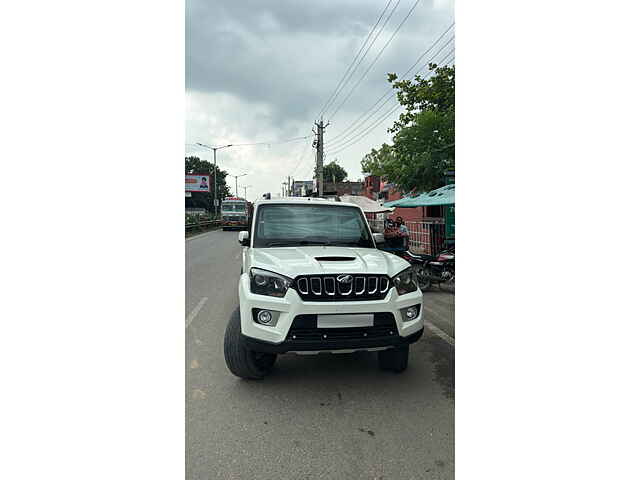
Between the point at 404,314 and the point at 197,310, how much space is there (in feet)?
13.3

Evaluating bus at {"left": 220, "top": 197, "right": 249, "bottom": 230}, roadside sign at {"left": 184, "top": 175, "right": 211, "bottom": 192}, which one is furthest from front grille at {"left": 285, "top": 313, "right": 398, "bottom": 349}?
roadside sign at {"left": 184, "top": 175, "right": 211, "bottom": 192}

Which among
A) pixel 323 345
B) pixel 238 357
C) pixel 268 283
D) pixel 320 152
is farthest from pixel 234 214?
pixel 323 345

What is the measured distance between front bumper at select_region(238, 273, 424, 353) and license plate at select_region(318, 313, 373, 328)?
4 cm

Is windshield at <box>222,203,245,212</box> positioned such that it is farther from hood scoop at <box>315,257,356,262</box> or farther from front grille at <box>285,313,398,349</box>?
front grille at <box>285,313,398,349</box>

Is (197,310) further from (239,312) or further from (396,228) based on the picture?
(396,228)

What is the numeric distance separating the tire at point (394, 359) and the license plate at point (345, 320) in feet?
2.41

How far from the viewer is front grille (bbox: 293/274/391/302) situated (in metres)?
3.24

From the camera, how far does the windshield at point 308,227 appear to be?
4.38m

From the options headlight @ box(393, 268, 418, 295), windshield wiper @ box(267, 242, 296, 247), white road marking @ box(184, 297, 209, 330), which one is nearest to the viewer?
headlight @ box(393, 268, 418, 295)

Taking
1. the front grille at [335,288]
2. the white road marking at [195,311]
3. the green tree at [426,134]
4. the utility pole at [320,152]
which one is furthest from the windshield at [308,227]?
the utility pole at [320,152]

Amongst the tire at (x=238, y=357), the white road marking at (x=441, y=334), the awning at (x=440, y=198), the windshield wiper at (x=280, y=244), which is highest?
the awning at (x=440, y=198)

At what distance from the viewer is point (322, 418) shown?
3.02m

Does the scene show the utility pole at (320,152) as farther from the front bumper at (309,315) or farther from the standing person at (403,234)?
the front bumper at (309,315)

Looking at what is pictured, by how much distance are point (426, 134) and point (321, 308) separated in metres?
10.8
